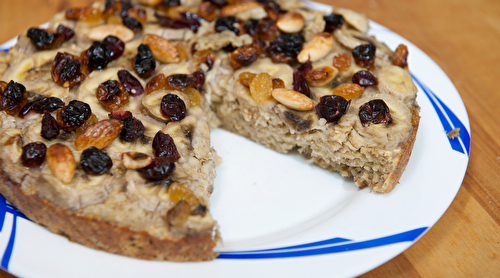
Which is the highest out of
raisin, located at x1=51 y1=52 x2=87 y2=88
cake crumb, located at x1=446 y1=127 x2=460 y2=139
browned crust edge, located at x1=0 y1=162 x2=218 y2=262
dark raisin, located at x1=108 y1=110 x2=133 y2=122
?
raisin, located at x1=51 y1=52 x2=87 y2=88

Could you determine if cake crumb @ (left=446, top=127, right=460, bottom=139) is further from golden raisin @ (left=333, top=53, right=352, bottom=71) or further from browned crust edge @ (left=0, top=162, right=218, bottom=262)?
browned crust edge @ (left=0, top=162, right=218, bottom=262)

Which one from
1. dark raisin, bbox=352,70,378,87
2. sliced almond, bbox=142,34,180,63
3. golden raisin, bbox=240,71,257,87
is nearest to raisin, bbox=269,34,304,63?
golden raisin, bbox=240,71,257,87

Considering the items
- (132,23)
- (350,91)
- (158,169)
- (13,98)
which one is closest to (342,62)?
(350,91)

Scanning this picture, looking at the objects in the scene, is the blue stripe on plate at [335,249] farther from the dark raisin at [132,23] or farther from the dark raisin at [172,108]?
the dark raisin at [132,23]

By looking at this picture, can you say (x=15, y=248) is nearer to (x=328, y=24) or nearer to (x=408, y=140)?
(x=408, y=140)

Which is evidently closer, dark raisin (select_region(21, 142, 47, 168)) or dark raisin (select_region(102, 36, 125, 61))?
dark raisin (select_region(21, 142, 47, 168))
